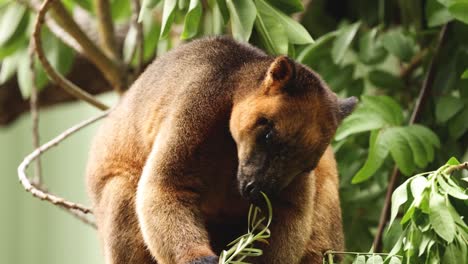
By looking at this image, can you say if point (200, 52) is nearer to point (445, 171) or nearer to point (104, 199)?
point (104, 199)

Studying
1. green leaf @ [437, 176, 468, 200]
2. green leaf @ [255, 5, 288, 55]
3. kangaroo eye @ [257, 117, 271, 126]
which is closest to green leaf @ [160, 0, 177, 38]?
green leaf @ [255, 5, 288, 55]

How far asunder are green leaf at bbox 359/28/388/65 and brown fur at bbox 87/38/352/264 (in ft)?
3.24

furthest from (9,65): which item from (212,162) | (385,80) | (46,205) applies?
(46,205)

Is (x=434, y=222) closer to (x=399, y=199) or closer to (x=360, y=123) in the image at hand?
(x=399, y=199)

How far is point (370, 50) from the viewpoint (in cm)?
440

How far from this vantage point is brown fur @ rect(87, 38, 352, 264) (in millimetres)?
3037

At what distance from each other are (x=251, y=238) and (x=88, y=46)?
6.42ft

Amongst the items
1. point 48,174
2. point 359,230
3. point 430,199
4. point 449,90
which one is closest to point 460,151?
point 449,90

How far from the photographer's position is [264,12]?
11.0ft

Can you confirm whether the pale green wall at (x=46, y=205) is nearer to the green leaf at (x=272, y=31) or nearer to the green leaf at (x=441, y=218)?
the green leaf at (x=272, y=31)

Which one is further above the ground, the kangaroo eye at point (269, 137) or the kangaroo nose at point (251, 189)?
the kangaroo eye at point (269, 137)

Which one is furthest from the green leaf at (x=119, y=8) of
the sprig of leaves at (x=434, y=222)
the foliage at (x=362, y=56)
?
the sprig of leaves at (x=434, y=222)

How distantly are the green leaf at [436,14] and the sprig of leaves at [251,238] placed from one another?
1511 millimetres

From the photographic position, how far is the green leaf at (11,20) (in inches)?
177
